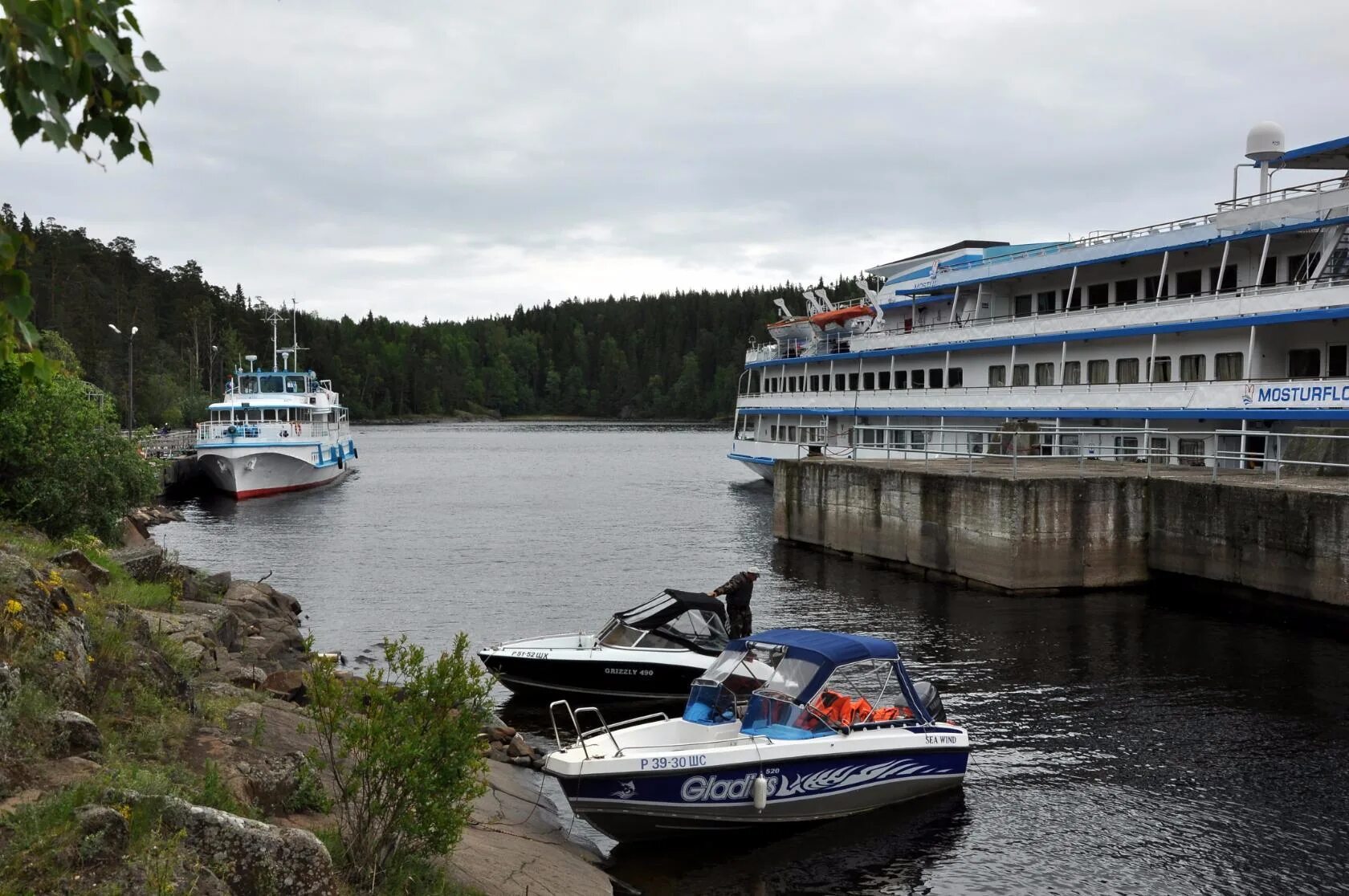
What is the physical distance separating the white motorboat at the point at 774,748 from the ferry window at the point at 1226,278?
27676 millimetres

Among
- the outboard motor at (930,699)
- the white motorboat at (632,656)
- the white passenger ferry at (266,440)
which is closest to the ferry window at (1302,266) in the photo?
the white motorboat at (632,656)

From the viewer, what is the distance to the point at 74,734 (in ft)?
28.2

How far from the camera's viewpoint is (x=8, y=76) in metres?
3.57

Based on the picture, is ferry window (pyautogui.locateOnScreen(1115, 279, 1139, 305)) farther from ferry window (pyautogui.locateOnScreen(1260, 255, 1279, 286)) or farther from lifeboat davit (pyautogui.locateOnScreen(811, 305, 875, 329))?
lifeboat davit (pyautogui.locateOnScreen(811, 305, 875, 329))

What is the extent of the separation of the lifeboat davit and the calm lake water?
38.7 ft

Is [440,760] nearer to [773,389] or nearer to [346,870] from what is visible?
[346,870]

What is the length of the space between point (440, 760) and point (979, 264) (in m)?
44.2

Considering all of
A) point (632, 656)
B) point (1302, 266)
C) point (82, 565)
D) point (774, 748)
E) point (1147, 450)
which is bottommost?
point (632, 656)

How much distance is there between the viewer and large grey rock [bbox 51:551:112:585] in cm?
1459

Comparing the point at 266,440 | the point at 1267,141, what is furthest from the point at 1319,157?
the point at 266,440

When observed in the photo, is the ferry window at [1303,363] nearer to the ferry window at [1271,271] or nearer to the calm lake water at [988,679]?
the ferry window at [1271,271]

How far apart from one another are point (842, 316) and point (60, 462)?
Answer: 42.0 meters

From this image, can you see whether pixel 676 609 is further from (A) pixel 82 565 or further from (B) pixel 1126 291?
(B) pixel 1126 291

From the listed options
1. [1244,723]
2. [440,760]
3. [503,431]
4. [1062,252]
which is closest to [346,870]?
[440,760]
